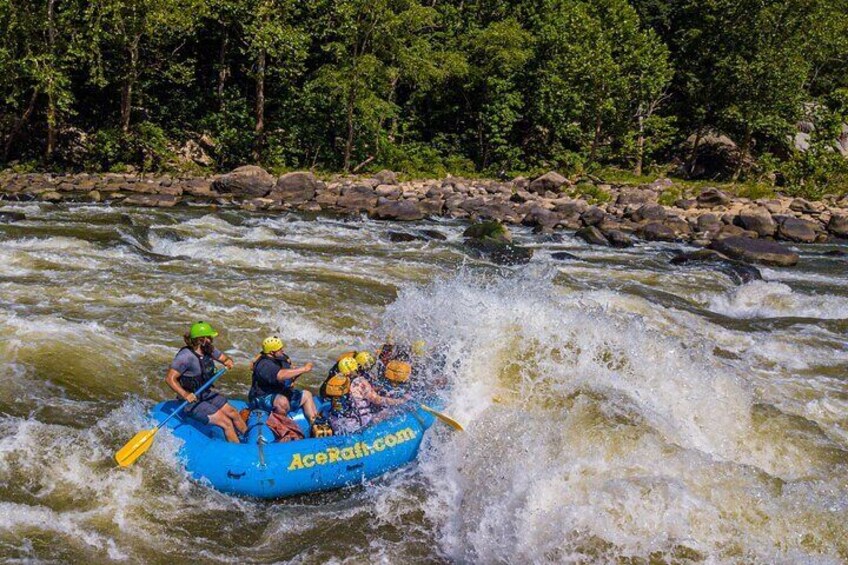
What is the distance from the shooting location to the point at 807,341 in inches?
386

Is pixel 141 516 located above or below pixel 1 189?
above

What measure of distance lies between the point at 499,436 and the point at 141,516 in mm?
2934

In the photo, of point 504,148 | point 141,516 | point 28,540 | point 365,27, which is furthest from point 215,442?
point 504,148

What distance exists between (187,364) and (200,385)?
9.1 inches

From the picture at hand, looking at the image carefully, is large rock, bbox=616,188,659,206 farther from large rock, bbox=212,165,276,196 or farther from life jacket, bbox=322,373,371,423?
life jacket, bbox=322,373,371,423

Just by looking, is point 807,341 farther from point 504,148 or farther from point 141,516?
point 504,148

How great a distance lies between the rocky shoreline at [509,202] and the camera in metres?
18.5

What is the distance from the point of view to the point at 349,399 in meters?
6.21

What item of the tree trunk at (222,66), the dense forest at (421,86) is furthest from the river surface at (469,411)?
the tree trunk at (222,66)

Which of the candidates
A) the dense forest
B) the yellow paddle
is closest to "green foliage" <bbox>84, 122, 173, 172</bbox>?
the dense forest

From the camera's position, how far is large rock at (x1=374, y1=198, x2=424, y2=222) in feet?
61.1

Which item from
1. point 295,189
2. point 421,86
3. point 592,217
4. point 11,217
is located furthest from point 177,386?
point 421,86

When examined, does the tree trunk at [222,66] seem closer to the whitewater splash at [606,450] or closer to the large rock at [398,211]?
the large rock at [398,211]

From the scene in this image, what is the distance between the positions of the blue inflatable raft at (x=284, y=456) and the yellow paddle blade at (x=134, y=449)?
255mm
